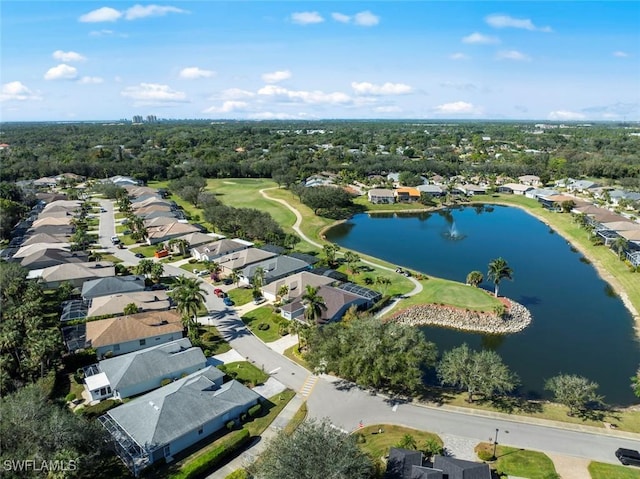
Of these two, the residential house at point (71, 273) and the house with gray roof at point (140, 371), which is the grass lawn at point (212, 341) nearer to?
the house with gray roof at point (140, 371)

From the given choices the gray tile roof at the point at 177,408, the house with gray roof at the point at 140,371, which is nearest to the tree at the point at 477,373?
the gray tile roof at the point at 177,408

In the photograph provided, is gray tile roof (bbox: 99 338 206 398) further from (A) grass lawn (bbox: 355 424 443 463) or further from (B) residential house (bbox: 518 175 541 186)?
(B) residential house (bbox: 518 175 541 186)

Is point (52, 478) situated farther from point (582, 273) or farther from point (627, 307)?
point (582, 273)

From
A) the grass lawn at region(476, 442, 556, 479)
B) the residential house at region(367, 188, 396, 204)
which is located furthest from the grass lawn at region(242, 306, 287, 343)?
the residential house at region(367, 188, 396, 204)

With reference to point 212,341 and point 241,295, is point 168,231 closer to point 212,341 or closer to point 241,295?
point 241,295

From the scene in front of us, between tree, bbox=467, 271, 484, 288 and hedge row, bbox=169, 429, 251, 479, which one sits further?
tree, bbox=467, 271, 484, 288
